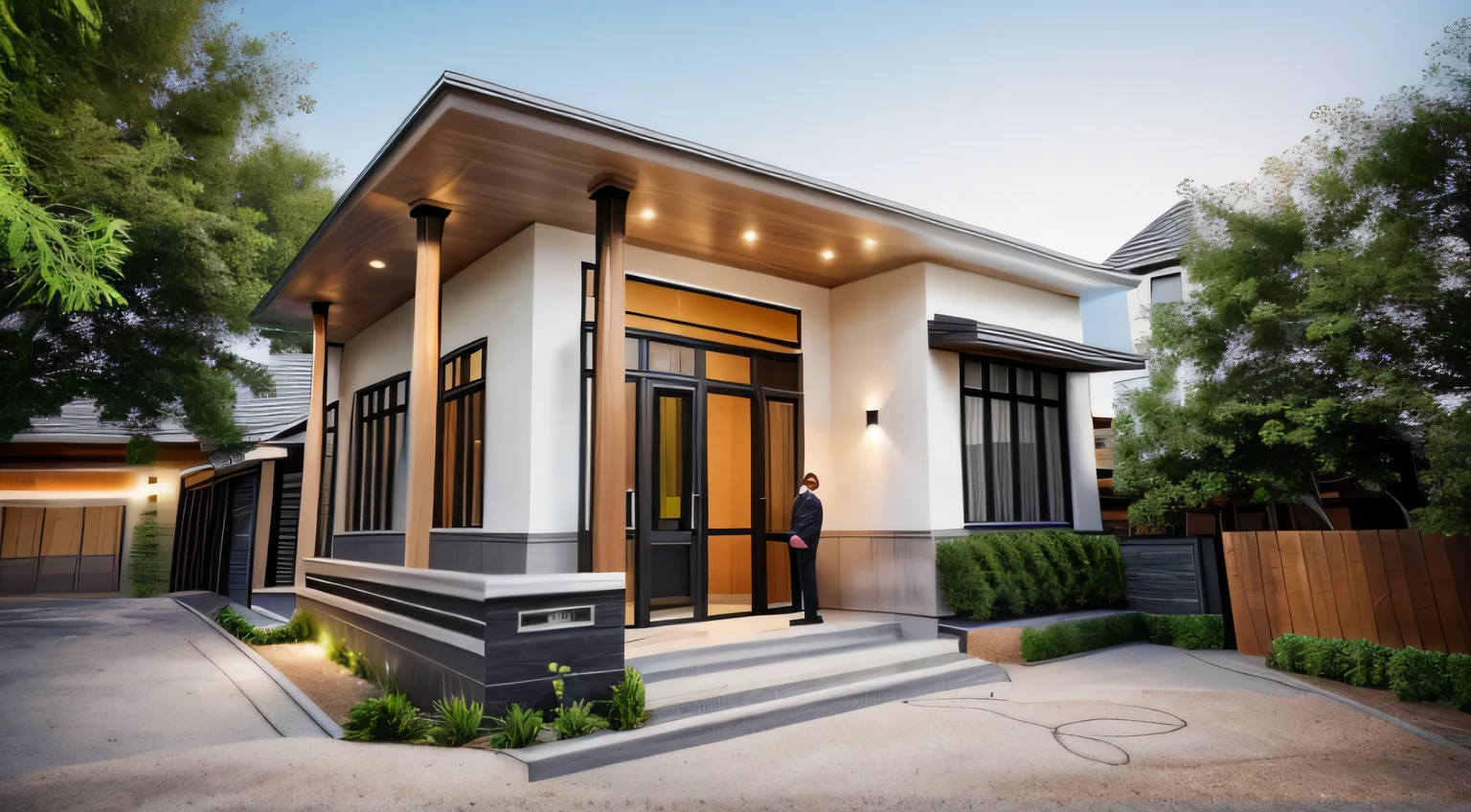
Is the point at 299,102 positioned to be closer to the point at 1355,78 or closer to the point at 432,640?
the point at 432,640

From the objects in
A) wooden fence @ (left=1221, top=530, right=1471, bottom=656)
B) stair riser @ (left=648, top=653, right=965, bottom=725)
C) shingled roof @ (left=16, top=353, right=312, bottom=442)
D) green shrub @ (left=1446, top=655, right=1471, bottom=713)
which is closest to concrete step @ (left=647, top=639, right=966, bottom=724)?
stair riser @ (left=648, top=653, right=965, bottom=725)

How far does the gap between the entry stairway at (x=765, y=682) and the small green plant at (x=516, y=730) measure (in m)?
0.10

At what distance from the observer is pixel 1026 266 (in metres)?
9.11

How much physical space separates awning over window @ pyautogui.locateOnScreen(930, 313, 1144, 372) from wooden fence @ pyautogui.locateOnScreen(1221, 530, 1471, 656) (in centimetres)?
248

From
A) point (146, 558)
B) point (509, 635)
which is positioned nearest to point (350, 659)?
point (509, 635)

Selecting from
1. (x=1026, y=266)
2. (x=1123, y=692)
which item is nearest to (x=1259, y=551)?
(x=1123, y=692)

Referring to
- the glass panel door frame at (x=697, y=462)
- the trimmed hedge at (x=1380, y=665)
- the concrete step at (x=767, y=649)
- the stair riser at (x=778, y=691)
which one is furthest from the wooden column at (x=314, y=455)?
the trimmed hedge at (x=1380, y=665)

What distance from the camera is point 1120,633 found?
27.6 feet

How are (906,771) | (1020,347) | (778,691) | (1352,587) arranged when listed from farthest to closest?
(1020,347) < (1352,587) < (778,691) < (906,771)

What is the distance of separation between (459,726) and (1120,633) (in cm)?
662

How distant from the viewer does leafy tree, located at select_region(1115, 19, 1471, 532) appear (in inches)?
292

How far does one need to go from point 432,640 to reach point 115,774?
1.71 m

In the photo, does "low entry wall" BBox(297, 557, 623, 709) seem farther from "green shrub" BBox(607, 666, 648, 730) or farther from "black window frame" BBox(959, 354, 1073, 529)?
"black window frame" BBox(959, 354, 1073, 529)

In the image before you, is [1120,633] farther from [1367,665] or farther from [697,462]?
[697,462]
